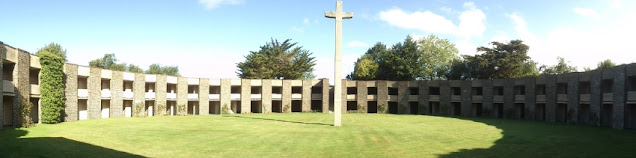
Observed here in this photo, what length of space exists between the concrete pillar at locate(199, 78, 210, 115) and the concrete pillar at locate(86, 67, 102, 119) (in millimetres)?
15038

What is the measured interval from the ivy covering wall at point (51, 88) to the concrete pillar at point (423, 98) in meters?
46.7

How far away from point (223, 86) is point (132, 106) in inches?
532

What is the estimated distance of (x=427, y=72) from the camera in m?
76.2

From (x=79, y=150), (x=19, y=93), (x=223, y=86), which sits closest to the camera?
(x=79, y=150)

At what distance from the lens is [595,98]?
117ft

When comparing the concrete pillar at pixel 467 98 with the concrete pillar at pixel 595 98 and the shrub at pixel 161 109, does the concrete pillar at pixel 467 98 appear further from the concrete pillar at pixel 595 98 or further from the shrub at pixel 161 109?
the shrub at pixel 161 109

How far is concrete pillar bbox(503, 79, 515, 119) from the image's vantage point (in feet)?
166

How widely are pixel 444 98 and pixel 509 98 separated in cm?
998

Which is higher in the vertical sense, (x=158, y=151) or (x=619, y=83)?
(x=619, y=83)

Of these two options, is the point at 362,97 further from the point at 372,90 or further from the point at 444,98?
the point at 444,98

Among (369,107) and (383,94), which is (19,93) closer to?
(383,94)

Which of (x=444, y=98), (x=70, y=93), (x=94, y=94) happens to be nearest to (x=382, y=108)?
(x=444, y=98)

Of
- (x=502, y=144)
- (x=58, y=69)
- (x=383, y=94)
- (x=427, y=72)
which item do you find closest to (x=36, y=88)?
(x=58, y=69)

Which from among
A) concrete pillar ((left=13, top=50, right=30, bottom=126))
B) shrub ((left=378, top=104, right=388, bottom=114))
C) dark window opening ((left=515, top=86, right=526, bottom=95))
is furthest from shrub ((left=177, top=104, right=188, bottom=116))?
dark window opening ((left=515, top=86, right=526, bottom=95))
